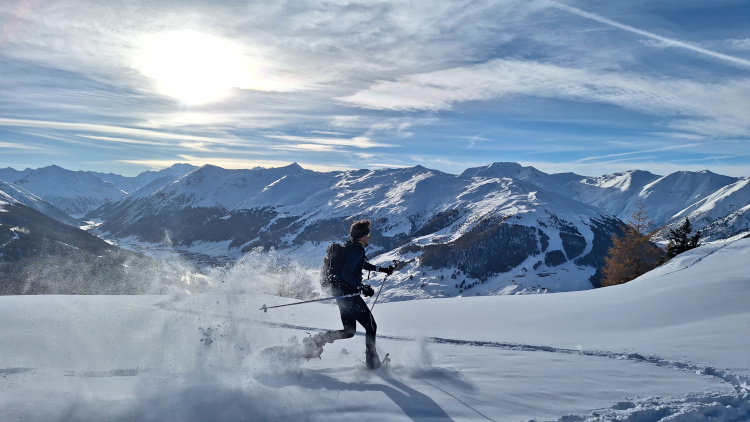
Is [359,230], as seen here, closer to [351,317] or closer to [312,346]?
[351,317]

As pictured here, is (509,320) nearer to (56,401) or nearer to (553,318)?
(553,318)

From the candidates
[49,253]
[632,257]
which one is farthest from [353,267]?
[49,253]

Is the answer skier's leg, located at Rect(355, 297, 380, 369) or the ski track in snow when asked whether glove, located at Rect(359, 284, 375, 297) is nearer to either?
skier's leg, located at Rect(355, 297, 380, 369)

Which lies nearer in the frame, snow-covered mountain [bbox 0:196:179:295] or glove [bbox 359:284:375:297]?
glove [bbox 359:284:375:297]

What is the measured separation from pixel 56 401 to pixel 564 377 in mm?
7150

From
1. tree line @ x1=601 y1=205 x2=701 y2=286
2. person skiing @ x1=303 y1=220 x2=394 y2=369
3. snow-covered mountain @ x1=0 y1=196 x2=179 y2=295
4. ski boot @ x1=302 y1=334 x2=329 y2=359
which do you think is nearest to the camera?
A: ski boot @ x1=302 y1=334 x2=329 y2=359

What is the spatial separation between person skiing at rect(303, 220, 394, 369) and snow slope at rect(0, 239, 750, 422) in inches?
20.7

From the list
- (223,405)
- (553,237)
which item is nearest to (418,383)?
(223,405)

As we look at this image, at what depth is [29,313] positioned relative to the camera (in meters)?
9.56

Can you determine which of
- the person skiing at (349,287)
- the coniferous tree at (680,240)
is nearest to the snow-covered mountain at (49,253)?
the coniferous tree at (680,240)

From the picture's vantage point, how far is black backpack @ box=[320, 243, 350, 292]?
7.98 metres

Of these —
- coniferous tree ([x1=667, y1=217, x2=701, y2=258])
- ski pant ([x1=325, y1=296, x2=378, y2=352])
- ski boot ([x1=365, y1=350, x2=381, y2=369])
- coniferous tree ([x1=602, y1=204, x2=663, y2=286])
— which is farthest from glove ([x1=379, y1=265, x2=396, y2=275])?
coniferous tree ([x1=667, y1=217, x2=701, y2=258])

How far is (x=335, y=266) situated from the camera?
8.01m

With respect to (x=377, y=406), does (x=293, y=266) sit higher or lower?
higher
